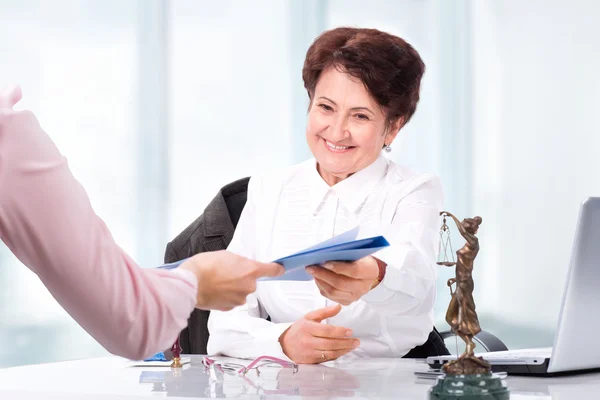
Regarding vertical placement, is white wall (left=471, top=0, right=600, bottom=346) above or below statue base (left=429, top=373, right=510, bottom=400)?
above

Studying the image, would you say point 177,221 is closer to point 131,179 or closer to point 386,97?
point 131,179

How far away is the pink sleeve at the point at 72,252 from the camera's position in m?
0.83

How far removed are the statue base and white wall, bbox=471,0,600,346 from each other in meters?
3.86

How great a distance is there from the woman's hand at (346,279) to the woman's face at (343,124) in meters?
0.61

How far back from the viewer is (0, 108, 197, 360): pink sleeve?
829 mm

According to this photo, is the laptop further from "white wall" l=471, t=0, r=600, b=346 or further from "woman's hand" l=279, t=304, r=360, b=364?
"white wall" l=471, t=0, r=600, b=346

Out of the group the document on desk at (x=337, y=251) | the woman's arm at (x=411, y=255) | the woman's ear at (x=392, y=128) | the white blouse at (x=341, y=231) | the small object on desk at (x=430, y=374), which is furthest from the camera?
the woman's ear at (x=392, y=128)

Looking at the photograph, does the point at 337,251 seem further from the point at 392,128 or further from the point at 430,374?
the point at 392,128

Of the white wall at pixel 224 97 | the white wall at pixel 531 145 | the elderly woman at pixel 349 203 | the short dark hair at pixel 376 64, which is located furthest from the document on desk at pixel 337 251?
the white wall at pixel 531 145

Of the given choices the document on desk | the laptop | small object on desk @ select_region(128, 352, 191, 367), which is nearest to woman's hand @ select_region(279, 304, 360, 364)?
small object on desk @ select_region(128, 352, 191, 367)

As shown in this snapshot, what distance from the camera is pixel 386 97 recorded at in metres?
2.38

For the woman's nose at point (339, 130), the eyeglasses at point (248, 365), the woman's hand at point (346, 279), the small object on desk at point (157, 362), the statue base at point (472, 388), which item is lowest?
the small object on desk at point (157, 362)

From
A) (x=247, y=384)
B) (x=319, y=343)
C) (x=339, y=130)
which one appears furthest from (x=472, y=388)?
(x=339, y=130)

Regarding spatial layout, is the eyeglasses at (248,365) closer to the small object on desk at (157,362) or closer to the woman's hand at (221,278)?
the small object on desk at (157,362)
